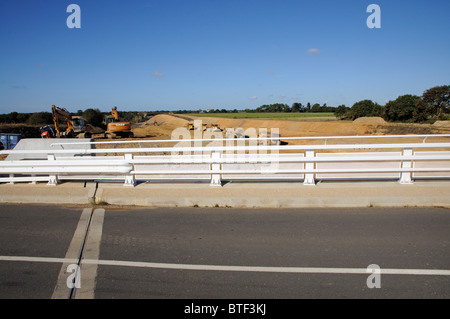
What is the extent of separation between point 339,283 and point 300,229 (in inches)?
69.9

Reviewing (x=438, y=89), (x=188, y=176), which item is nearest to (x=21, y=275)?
(x=188, y=176)

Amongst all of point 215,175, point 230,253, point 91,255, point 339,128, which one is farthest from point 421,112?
point 91,255

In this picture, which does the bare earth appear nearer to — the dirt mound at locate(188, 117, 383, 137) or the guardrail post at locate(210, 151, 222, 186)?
the dirt mound at locate(188, 117, 383, 137)

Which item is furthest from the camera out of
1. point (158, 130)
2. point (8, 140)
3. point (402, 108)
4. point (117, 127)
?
point (402, 108)

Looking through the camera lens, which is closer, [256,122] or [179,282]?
[179,282]

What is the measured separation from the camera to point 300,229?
5824 mm

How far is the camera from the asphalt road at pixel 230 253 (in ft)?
13.2

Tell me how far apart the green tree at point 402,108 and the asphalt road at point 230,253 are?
223 ft

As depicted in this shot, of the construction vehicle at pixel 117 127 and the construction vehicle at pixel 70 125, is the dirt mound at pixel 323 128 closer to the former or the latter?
the construction vehicle at pixel 117 127

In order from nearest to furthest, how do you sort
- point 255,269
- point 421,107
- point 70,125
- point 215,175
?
point 255,269
point 215,175
point 70,125
point 421,107

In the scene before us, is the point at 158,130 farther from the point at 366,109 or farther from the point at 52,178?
the point at 52,178

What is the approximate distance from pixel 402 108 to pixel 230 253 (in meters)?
71.6

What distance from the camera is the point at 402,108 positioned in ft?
219
